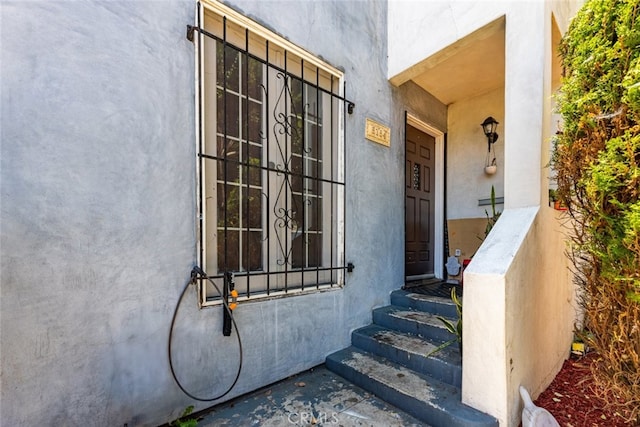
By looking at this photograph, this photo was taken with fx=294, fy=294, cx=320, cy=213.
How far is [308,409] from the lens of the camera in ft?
6.78

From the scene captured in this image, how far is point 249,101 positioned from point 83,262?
5.19ft

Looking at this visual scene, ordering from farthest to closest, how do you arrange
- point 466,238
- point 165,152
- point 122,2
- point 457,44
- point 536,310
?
1. point 466,238
2. point 457,44
3. point 536,310
4. point 165,152
5. point 122,2

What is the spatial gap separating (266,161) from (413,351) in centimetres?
199

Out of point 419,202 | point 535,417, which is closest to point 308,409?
point 535,417

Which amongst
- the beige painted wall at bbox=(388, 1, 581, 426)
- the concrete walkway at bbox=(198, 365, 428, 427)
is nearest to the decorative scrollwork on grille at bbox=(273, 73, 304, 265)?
the concrete walkway at bbox=(198, 365, 428, 427)

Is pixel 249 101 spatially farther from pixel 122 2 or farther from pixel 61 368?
pixel 61 368

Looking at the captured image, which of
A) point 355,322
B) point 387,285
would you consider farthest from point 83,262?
point 387,285

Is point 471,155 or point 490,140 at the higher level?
point 490,140

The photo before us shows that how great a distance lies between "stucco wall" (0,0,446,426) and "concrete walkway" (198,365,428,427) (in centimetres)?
11

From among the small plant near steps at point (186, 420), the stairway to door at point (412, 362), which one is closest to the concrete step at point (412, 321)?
the stairway to door at point (412, 362)

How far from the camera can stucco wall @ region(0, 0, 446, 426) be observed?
1.42 meters

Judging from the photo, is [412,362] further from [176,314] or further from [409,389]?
[176,314]

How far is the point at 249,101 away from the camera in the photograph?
238 cm

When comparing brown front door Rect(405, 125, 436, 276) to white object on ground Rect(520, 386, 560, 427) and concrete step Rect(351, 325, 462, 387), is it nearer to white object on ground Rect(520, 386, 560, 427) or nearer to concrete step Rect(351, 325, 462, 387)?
concrete step Rect(351, 325, 462, 387)
